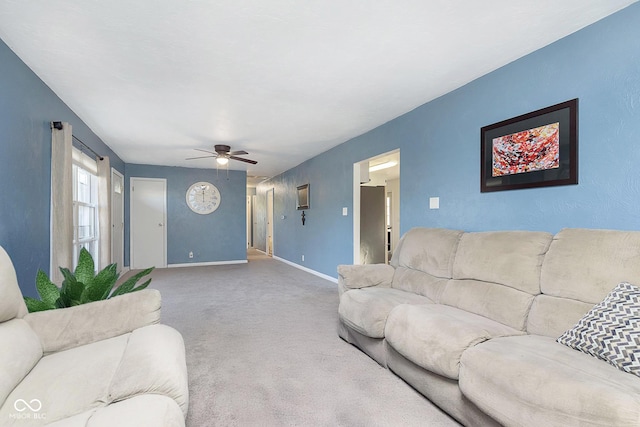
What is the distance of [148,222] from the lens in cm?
701

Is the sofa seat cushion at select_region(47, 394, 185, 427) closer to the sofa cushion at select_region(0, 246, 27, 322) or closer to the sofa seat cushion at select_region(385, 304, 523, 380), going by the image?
the sofa cushion at select_region(0, 246, 27, 322)

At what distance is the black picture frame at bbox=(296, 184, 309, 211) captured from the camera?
21.3 feet

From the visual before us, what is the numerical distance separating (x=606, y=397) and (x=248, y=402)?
5.41 feet

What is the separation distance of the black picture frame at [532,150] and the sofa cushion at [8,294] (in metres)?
3.06

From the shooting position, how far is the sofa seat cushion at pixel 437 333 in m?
1.62

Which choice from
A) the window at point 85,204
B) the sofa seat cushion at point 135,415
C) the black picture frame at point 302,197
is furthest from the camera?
the black picture frame at point 302,197

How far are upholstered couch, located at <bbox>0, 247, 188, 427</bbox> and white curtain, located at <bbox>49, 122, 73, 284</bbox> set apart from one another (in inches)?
64.3

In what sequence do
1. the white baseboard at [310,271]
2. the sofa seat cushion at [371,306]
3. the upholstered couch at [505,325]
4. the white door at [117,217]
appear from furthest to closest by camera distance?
the white door at [117,217], the white baseboard at [310,271], the sofa seat cushion at [371,306], the upholstered couch at [505,325]

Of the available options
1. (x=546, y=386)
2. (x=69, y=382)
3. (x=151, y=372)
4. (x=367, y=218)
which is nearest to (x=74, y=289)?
(x=69, y=382)

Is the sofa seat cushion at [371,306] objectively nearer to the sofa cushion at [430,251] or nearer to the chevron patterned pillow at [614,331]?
the sofa cushion at [430,251]

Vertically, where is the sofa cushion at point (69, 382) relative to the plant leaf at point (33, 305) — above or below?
below

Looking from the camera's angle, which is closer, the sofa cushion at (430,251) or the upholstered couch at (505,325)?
the upholstered couch at (505,325)

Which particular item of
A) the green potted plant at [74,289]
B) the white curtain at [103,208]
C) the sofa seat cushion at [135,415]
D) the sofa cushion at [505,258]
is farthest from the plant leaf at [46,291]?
the white curtain at [103,208]

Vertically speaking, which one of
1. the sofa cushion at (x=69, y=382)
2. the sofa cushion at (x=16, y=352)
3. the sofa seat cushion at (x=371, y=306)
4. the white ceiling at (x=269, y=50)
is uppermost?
the white ceiling at (x=269, y=50)
